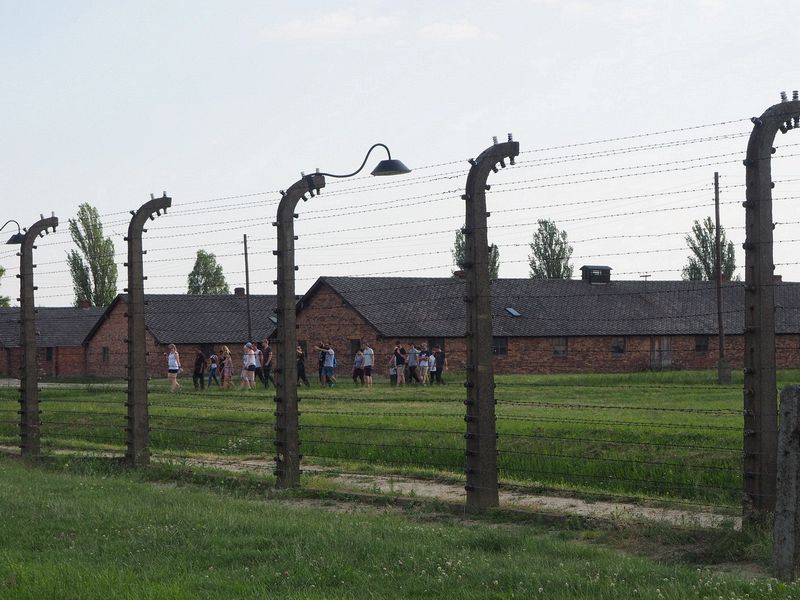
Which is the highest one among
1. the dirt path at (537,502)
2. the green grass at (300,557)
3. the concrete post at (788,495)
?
the concrete post at (788,495)

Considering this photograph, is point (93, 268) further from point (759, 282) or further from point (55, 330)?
point (759, 282)

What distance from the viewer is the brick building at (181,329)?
213 feet

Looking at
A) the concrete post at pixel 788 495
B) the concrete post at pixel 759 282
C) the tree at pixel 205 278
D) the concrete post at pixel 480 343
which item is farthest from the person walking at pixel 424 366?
the tree at pixel 205 278

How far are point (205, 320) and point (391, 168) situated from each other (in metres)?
57.5

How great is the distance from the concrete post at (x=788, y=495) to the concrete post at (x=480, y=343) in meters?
4.20

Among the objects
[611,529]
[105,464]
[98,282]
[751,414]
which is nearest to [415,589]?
[611,529]

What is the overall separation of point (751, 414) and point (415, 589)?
144 inches

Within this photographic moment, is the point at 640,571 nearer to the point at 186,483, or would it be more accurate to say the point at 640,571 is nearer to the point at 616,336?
the point at 186,483

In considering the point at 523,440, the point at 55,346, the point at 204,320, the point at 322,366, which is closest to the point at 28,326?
the point at 523,440

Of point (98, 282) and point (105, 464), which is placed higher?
point (98, 282)

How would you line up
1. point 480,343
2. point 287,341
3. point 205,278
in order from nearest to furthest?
point 480,343
point 287,341
point 205,278

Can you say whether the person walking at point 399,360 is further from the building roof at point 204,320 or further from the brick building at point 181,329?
the building roof at point 204,320

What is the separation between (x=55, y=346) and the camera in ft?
243

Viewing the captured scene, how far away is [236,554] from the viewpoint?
8625mm
